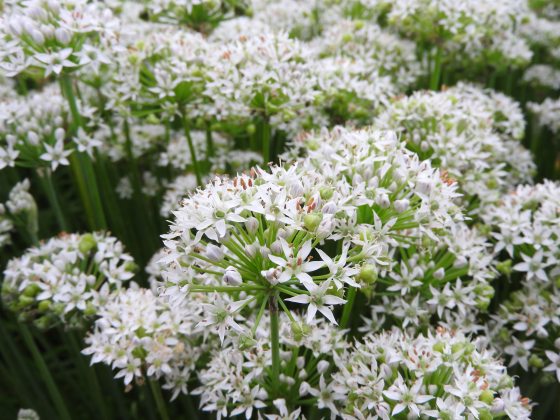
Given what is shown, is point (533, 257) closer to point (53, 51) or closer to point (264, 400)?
point (264, 400)

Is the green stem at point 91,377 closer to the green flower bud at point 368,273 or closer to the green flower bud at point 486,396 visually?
the green flower bud at point 368,273

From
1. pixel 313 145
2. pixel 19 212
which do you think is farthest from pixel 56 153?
pixel 313 145

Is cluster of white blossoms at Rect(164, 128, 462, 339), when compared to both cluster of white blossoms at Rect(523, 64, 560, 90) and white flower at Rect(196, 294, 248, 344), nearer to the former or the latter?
white flower at Rect(196, 294, 248, 344)

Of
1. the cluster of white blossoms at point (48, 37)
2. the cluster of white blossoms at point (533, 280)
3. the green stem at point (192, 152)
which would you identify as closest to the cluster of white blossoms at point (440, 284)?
the cluster of white blossoms at point (533, 280)

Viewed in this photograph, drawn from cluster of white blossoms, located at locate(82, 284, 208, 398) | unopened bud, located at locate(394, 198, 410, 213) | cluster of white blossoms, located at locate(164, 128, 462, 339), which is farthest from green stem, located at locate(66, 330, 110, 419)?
unopened bud, located at locate(394, 198, 410, 213)

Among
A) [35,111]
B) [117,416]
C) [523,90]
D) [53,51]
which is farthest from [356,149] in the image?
[523,90]

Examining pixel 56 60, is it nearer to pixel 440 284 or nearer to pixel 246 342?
pixel 246 342
